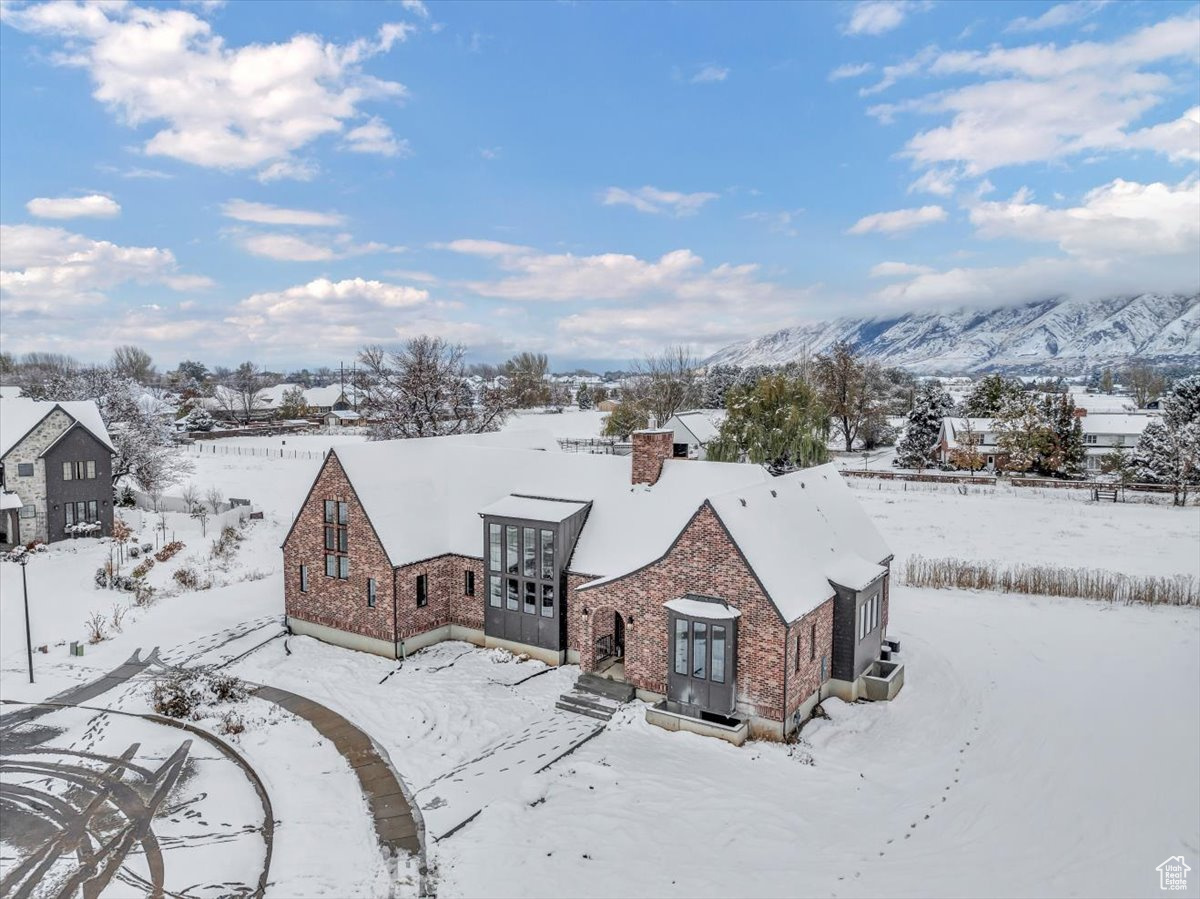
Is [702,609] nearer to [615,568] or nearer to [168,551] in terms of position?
[615,568]

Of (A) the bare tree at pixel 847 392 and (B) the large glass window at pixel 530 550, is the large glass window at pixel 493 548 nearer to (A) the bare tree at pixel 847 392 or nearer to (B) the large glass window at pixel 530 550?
(B) the large glass window at pixel 530 550

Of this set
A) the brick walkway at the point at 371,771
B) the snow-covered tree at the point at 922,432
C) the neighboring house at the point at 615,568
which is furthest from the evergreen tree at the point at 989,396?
the brick walkway at the point at 371,771

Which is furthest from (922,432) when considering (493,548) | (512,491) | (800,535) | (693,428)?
(493,548)

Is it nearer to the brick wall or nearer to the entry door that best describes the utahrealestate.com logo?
the entry door

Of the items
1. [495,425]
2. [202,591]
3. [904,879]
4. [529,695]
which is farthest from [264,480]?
[904,879]

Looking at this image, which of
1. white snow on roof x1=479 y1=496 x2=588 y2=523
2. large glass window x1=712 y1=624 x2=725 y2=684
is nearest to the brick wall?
white snow on roof x1=479 y1=496 x2=588 y2=523
